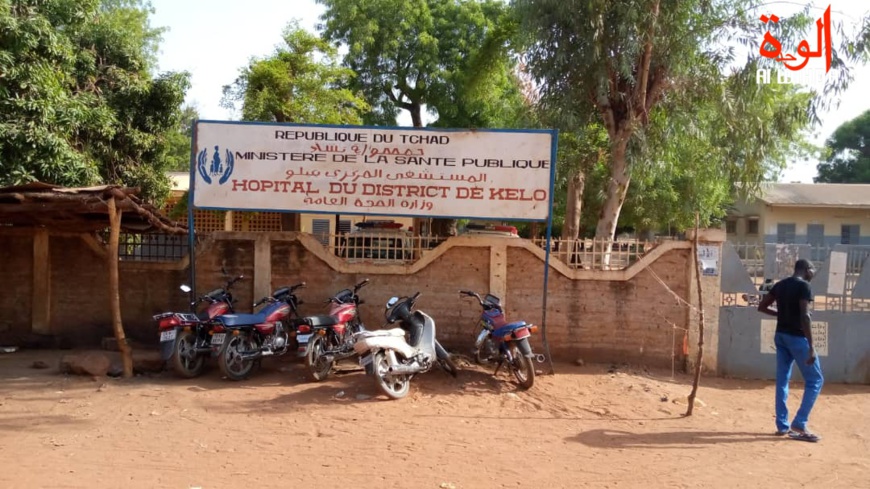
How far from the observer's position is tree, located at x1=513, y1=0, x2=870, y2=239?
10.9m

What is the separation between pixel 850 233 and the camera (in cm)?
3019

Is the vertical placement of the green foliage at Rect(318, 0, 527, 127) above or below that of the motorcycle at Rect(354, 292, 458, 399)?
above

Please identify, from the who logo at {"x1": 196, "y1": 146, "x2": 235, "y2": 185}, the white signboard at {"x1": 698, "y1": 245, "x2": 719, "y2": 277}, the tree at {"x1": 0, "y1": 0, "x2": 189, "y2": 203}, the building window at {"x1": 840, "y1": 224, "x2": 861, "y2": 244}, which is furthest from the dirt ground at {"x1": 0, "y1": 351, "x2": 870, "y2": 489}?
the building window at {"x1": 840, "y1": 224, "x2": 861, "y2": 244}

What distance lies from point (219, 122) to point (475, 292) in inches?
151

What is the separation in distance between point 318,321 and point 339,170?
6.53ft

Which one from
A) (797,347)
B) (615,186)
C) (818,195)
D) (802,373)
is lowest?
(802,373)

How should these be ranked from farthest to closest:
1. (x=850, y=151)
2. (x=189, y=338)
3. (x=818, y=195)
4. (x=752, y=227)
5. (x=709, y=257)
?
(x=850, y=151) → (x=752, y=227) → (x=818, y=195) → (x=709, y=257) → (x=189, y=338)

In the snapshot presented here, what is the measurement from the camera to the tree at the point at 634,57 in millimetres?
10906

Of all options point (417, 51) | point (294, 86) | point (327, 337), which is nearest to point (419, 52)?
point (417, 51)

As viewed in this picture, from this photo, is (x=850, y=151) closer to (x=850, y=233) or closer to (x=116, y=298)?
(x=850, y=233)

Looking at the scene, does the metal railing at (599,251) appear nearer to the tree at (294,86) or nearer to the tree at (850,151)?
the tree at (294,86)

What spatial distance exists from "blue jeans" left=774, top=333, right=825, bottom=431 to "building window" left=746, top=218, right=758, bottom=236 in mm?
27780

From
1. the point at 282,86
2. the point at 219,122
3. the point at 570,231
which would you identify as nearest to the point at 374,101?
the point at 282,86

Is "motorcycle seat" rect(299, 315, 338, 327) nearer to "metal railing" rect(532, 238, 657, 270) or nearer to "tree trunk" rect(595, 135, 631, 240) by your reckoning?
"metal railing" rect(532, 238, 657, 270)
